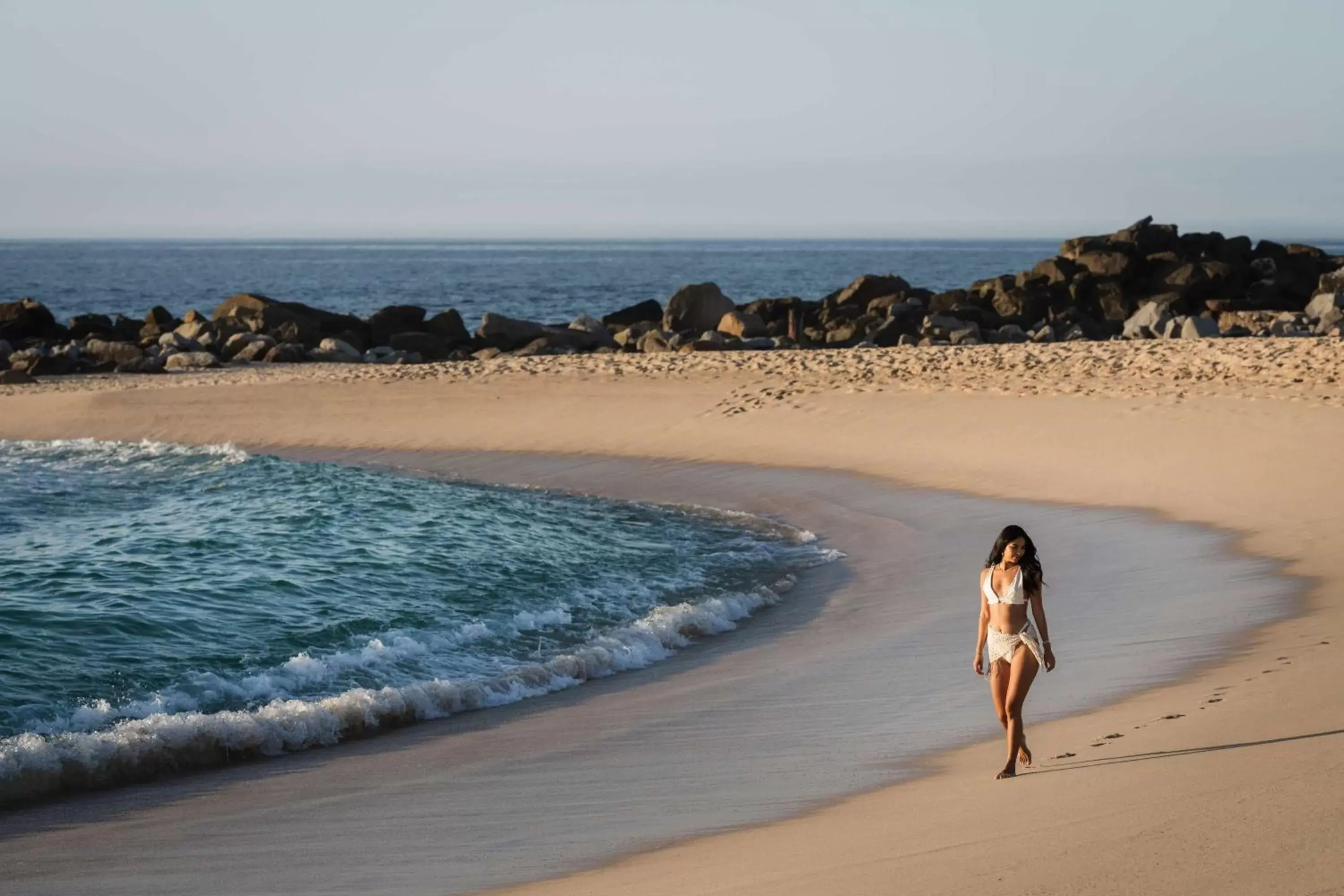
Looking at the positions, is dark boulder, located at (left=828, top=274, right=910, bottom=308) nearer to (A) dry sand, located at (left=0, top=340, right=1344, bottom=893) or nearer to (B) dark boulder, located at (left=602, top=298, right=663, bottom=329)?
(B) dark boulder, located at (left=602, top=298, right=663, bottom=329)

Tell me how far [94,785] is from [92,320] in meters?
31.0

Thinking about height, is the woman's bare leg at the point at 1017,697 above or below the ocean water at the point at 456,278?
above

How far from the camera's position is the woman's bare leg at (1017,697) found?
5852mm

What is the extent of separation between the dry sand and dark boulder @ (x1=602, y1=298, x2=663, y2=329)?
11.5 meters

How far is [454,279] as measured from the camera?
301 feet

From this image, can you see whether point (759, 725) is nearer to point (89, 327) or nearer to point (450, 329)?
point (450, 329)

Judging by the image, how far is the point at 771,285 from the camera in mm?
77438

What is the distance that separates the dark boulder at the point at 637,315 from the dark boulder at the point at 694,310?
2500mm

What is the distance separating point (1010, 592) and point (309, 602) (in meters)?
6.44

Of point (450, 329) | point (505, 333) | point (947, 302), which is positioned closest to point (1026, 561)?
point (505, 333)

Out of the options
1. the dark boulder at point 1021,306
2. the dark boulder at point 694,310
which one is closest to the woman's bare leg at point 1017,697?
the dark boulder at point 694,310

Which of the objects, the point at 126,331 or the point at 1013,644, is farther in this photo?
the point at 126,331

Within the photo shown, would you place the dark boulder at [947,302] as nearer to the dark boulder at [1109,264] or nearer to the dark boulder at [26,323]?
the dark boulder at [1109,264]

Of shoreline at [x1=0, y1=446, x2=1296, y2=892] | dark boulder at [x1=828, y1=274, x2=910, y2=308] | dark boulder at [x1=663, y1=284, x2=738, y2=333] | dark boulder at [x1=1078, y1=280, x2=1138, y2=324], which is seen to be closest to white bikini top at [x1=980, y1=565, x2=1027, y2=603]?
shoreline at [x1=0, y1=446, x2=1296, y2=892]
